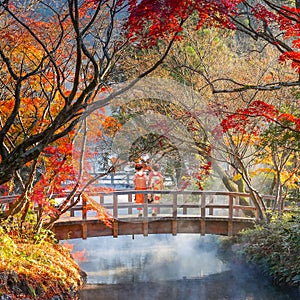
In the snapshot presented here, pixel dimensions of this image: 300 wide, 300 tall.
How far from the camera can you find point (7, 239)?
19.0 ft

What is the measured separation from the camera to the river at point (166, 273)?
7.76 meters

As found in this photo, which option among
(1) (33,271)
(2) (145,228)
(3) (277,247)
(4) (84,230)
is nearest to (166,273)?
(2) (145,228)

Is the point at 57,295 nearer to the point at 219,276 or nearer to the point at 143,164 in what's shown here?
the point at 219,276

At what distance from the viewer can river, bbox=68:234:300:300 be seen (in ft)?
25.5

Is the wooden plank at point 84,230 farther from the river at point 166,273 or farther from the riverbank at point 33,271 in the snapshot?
the riverbank at point 33,271

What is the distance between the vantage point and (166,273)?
30.8 feet

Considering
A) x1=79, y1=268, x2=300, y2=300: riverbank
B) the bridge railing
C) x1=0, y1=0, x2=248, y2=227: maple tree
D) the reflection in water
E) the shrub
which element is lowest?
the reflection in water

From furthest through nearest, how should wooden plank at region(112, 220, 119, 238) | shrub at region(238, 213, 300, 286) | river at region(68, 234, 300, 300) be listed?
wooden plank at region(112, 220, 119, 238) → river at region(68, 234, 300, 300) → shrub at region(238, 213, 300, 286)

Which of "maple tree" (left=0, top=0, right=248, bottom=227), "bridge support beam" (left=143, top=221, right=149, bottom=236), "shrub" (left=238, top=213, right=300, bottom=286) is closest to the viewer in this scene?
"maple tree" (left=0, top=0, right=248, bottom=227)

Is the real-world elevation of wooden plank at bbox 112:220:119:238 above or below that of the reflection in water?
above

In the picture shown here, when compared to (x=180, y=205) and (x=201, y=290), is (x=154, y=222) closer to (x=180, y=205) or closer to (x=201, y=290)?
(x=180, y=205)

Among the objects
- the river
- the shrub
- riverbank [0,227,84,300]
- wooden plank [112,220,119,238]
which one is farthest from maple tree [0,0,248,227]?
the shrub

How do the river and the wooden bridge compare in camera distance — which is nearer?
the river

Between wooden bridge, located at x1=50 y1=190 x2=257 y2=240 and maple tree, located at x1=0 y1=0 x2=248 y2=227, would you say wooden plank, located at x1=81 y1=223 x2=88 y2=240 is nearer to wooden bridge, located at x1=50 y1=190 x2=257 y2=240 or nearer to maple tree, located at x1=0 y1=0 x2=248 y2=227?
wooden bridge, located at x1=50 y1=190 x2=257 y2=240
